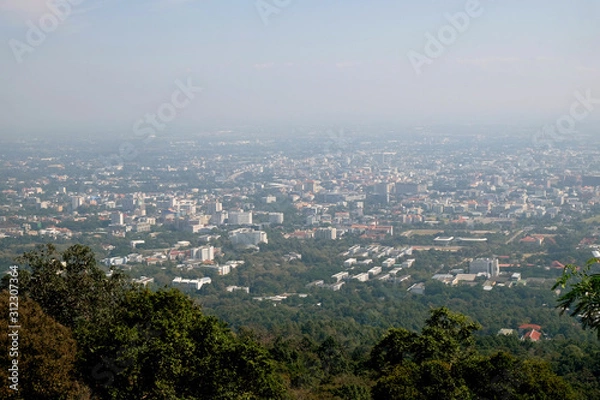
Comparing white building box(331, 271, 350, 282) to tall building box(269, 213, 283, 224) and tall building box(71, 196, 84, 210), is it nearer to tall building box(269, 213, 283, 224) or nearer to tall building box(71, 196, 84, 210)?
tall building box(269, 213, 283, 224)

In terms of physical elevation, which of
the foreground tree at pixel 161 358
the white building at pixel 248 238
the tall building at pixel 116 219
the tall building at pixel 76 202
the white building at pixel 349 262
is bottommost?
the white building at pixel 349 262

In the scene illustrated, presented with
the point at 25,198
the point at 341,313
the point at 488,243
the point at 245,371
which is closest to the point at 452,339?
the point at 245,371

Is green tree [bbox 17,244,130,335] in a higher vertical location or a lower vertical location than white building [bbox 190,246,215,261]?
higher

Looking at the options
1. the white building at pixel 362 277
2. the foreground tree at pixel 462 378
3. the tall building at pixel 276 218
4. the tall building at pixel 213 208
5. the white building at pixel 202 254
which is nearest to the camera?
the foreground tree at pixel 462 378

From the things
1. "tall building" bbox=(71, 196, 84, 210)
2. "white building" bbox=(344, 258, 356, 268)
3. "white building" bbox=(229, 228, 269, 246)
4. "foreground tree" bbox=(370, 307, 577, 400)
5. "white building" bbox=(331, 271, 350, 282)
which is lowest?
"white building" bbox=(331, 271, 350, 282)

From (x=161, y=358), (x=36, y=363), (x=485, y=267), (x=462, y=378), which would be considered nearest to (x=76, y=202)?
(x=485, y=267)

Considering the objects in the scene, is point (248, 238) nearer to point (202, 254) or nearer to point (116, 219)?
point (202, 254)

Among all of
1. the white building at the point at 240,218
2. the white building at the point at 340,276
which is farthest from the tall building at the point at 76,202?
the white building at the point at 340,276

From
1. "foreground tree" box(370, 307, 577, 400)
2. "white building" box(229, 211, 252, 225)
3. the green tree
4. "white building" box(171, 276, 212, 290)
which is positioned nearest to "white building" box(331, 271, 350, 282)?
"white building" box(171, 276, 212, 290)

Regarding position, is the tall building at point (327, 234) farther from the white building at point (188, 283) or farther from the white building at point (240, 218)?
the white building at point (188, 283)
